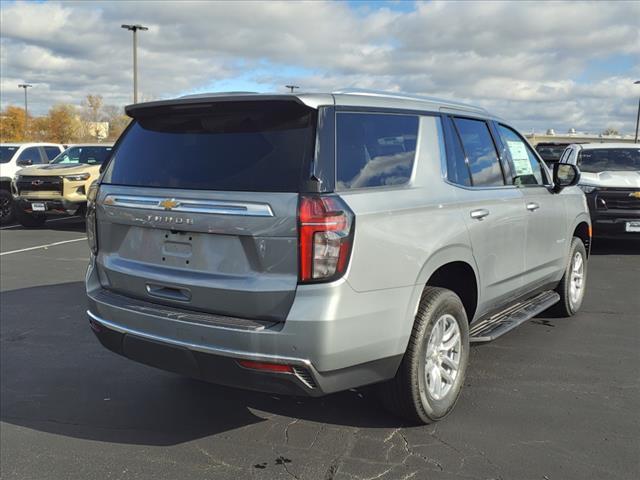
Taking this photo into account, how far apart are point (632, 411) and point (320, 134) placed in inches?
105

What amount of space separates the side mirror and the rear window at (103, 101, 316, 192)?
315 centimetres

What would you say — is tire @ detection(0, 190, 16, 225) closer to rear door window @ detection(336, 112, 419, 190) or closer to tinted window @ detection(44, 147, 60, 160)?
tinted window @ detection(44, 147, 60, 160)

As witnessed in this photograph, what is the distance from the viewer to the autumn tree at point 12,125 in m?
69.6

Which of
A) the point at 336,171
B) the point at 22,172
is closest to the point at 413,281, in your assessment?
the point at 336,171

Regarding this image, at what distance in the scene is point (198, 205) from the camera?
9.89 feet

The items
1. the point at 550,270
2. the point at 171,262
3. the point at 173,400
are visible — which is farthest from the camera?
the point at 550,270

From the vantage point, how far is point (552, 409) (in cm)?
379

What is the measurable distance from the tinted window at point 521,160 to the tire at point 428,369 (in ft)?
5.04

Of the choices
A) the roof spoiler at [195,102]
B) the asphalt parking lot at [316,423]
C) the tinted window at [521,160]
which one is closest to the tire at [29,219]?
the asphalt parking lot at [316,423]

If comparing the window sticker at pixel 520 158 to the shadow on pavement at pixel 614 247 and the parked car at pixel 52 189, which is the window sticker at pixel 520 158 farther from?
the parked car at pixel 52 189

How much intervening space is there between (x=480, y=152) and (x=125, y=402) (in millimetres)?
2983

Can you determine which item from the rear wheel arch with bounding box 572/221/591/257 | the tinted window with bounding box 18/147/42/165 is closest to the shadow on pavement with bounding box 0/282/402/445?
the rear wheel arch with bounding box 572/221/591/257

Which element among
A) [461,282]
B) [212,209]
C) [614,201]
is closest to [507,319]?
[461,282]

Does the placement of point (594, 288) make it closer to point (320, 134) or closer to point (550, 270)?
point (550, 270)
